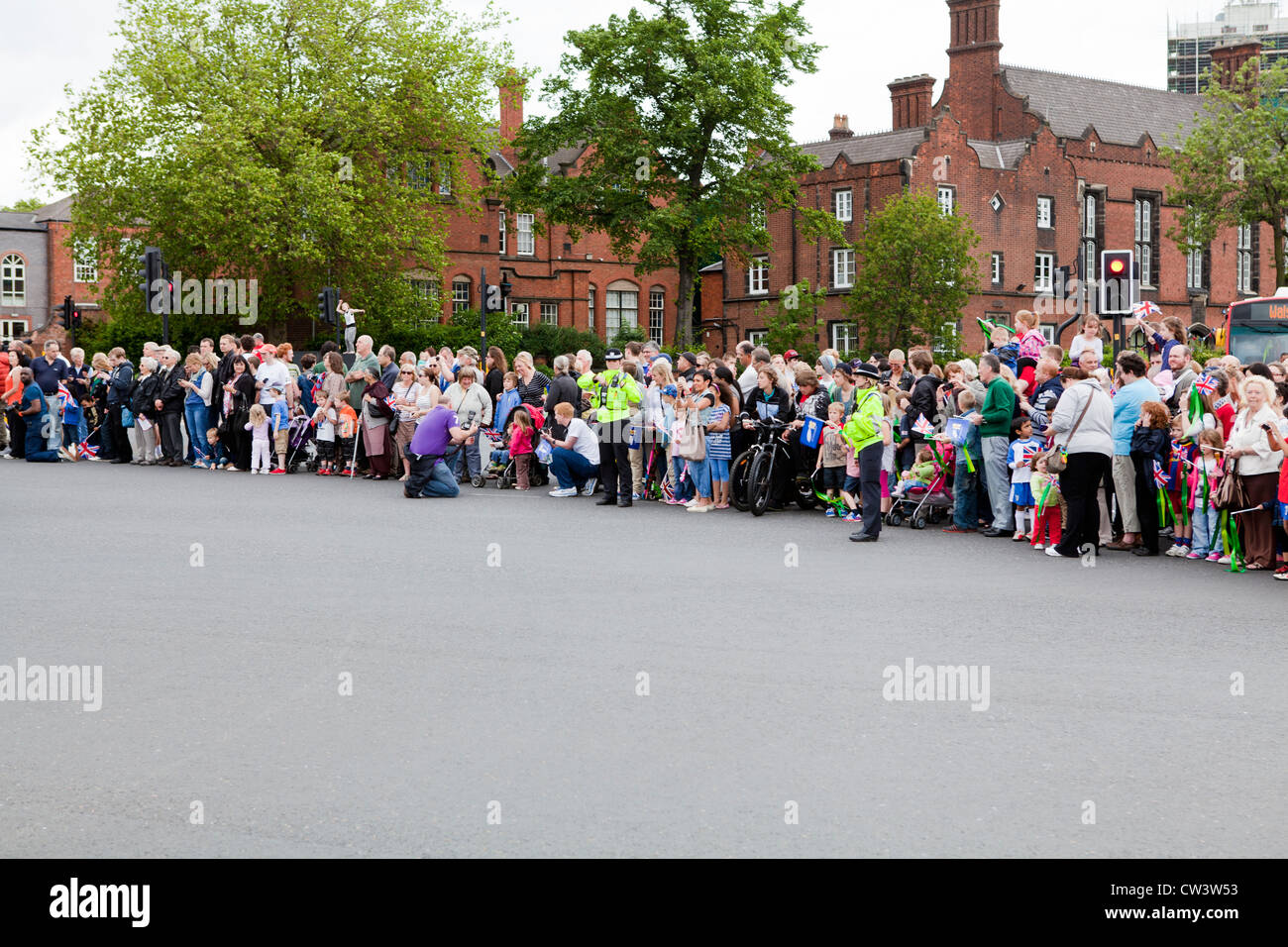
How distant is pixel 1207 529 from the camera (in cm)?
1438

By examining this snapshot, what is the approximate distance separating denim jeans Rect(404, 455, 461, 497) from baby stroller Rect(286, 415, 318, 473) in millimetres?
4635

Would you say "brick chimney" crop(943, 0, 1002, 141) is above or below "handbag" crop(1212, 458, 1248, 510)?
above

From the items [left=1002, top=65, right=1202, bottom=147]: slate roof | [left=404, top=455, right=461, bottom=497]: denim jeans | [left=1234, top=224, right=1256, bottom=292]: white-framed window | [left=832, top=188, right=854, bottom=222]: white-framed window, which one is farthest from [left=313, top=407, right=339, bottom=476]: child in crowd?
[left=1234, top=224, right=1256, bottom=292]: white-framed window

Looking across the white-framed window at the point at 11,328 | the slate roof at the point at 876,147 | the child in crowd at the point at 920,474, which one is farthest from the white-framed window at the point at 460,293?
the child in crowd at the point at 920,474

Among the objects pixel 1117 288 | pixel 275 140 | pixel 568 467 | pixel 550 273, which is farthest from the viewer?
pixel 550 273

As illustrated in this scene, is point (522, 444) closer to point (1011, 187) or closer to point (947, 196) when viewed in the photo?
point (947, 196)

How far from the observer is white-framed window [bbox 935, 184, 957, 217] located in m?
67.2

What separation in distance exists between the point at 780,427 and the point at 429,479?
517 cm

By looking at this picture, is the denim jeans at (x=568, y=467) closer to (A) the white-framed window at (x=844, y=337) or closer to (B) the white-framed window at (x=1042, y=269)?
(A) the white-framed window at (x=844, y=337)

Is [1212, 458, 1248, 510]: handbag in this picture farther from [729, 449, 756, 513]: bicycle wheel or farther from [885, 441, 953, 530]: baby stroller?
[729, 449, 756, 513]: bicycle wheel

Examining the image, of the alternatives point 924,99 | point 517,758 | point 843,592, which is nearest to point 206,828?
point 517,758

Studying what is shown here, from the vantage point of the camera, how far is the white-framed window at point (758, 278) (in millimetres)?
73562

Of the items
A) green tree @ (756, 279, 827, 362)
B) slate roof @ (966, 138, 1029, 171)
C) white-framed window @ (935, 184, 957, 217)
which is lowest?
green tree @ (756, 279, 827, 362)

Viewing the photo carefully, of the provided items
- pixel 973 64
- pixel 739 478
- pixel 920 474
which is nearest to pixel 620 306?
pixel 973 64
